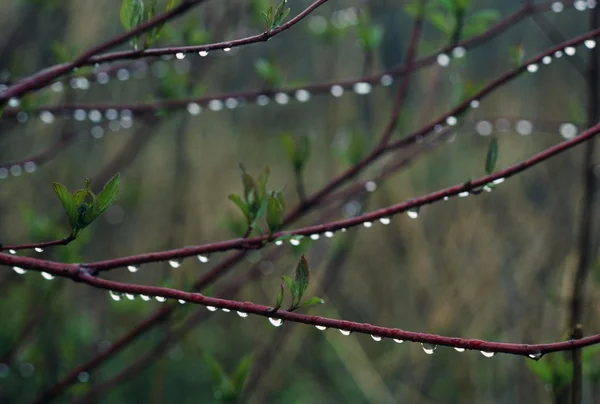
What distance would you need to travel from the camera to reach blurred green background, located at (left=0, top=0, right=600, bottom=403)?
1782 mm

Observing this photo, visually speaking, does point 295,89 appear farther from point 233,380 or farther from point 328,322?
point 328,322

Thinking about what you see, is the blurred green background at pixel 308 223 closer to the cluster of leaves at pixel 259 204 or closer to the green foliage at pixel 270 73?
the green foliage at pixel 270 73

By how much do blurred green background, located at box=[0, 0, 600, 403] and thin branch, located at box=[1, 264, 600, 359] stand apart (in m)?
0.65

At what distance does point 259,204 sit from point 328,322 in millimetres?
244

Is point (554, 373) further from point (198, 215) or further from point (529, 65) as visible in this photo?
point (198, 215)

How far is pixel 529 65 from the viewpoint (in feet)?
3.14

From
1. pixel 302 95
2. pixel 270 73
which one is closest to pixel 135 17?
pixel 270 73

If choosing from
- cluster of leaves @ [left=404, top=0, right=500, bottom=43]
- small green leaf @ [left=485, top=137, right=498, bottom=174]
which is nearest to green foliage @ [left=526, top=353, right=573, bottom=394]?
small green leaf @ [left=485, top=137, right=498, bottom=174]

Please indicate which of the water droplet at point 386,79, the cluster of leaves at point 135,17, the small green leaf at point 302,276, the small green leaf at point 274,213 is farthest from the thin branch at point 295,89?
the small green leaf at point 302,276

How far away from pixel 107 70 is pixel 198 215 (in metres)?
1.74

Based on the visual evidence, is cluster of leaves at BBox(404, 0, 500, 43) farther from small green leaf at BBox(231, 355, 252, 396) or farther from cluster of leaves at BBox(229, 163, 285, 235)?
small green leaf at BBox(231, 355, 252, 396)

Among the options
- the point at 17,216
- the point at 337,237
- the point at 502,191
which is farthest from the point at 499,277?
the point at 17,216

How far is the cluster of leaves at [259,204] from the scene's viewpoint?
0.77 metres

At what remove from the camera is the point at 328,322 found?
2.04 feet
